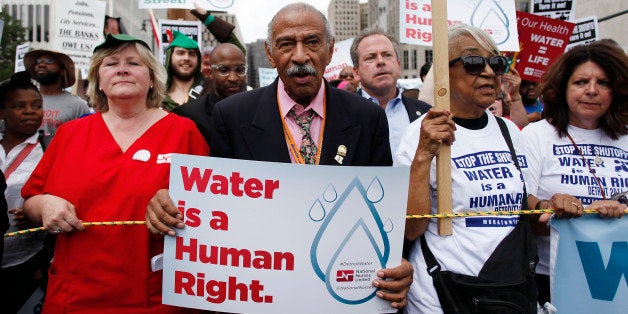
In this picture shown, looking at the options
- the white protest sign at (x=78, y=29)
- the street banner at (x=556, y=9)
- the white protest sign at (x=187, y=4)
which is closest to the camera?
the white protest sign at (x=187, y=4)

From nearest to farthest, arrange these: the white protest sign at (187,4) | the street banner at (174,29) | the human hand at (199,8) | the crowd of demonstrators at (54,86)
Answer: the crowd of demonstrators at (54,86)
the human hand at (199,8)
the white protest sign at (187,4)
the street banner at (174,29)

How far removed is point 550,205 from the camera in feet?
9.48

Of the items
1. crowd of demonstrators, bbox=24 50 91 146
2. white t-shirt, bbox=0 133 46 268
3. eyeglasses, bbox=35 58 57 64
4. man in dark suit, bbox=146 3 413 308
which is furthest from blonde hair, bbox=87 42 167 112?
eyeglasses, bbox=35 58 57 64

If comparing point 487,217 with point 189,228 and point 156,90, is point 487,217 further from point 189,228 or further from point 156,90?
point 156,90

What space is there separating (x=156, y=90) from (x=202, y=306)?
1371 millimetres

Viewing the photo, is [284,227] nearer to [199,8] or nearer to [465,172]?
[465,172]

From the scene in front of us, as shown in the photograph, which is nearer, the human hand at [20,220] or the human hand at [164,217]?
the human hand at [164,217]

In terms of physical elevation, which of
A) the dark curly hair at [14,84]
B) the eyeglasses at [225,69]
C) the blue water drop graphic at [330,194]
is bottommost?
the blue water drop graphic at [330,194]

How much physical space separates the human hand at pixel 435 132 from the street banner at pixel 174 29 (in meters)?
5.86

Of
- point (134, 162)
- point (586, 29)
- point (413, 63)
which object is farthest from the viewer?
point (413, 63)

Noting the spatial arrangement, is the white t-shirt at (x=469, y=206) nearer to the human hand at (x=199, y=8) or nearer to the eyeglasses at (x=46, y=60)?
the human hand at (x=199, y=8)

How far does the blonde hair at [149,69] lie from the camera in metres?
3.09

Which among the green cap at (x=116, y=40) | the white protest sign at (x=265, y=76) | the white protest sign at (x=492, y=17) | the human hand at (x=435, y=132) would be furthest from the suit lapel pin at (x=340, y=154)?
the white protest sign at (x=265, y=76)

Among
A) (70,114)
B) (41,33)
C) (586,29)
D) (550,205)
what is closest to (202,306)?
(550,205)
